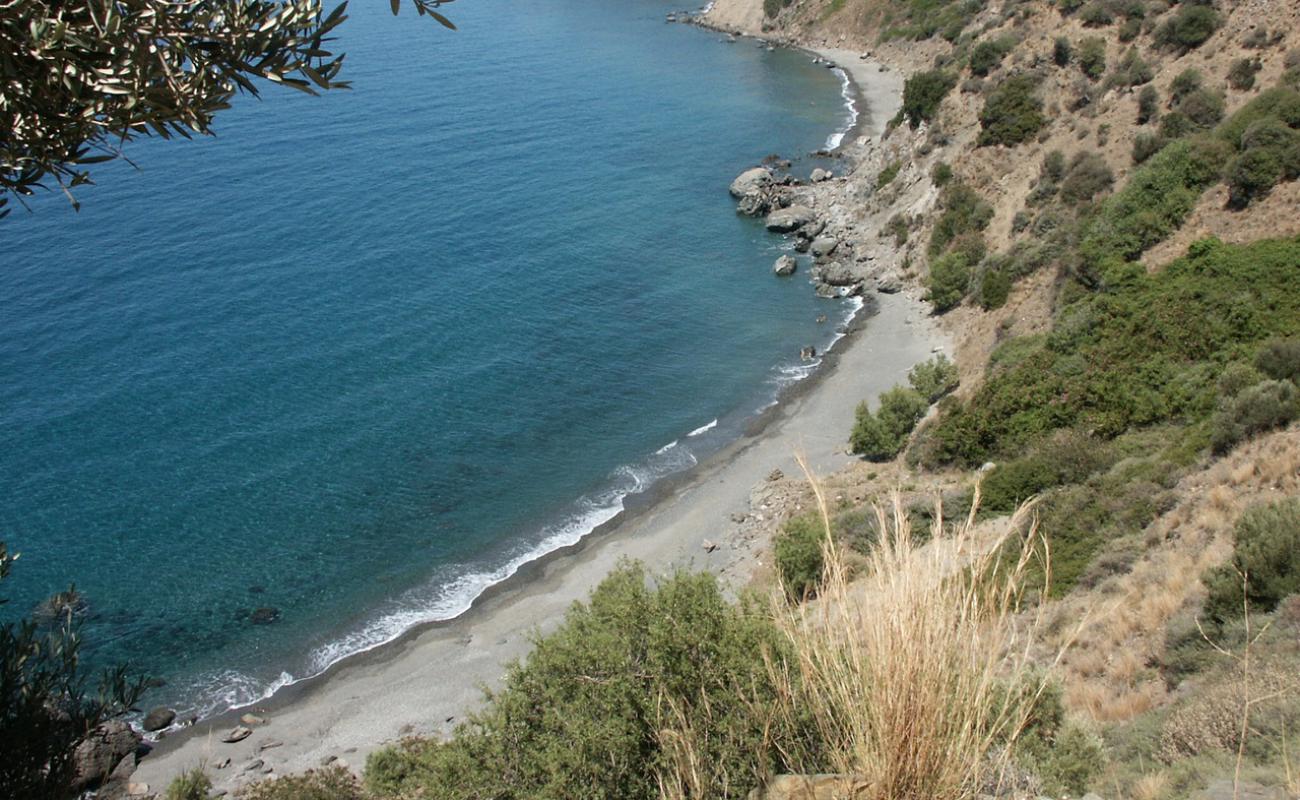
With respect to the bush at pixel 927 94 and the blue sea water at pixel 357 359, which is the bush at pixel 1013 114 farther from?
the blue sea water at pixel 357 359

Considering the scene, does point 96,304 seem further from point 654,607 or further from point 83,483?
point 654,607

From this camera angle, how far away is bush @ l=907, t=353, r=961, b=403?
108 feet

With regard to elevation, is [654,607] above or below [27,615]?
above

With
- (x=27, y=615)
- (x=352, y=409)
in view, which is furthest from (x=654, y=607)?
(x=352, y=409)

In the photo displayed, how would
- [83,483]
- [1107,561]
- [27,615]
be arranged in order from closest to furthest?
[1107,561], [27,615], [83,483]

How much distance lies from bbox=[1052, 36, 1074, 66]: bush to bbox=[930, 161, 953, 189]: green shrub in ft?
22.2

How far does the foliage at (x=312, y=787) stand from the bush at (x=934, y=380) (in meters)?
21.6

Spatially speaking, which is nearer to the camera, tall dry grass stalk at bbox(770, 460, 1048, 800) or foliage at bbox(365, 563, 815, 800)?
tall dry grass stalk at bbox(770, 460, 1048, 800)

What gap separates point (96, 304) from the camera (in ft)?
147

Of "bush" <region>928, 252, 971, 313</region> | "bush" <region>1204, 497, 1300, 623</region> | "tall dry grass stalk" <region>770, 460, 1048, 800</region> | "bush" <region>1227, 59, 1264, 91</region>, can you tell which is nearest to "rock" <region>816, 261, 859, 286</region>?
"bush" <region>928, 252, 971, 313</region>

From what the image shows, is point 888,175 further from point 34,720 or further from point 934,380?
point 34,720

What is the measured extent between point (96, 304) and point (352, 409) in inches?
654

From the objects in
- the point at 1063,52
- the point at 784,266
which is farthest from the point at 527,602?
the point at 1063,52

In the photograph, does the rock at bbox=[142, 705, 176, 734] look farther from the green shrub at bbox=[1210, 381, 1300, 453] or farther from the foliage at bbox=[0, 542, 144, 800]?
the green shrub at bbox=[1210, 381, 1300, 453]
